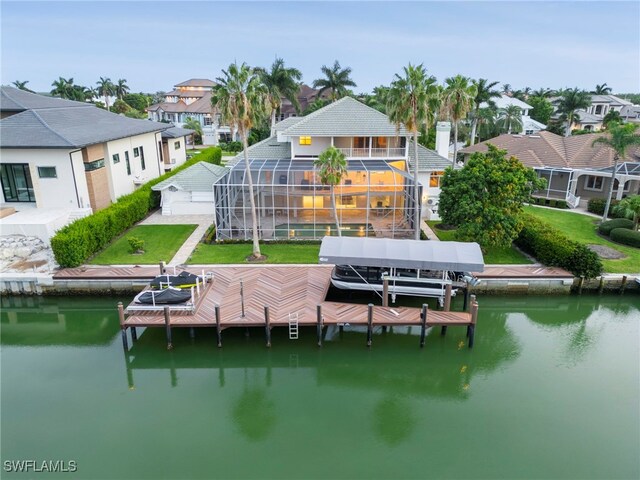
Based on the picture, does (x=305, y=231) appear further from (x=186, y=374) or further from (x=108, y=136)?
(x=108, y=136)

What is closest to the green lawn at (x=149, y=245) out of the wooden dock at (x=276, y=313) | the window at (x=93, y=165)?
the window at (x=93, y=165)

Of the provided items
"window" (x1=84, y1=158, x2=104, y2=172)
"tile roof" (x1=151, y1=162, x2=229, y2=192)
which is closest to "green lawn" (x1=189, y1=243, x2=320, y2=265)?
"tile roof" (x1=151, y1=162, x2=229, y2=192)

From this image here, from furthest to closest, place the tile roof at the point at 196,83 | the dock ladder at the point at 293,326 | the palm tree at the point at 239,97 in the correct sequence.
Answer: the tile roof at the point at 196,83 < the palm tree at the point at 239,97 < the dock ladder at the point at 293,326

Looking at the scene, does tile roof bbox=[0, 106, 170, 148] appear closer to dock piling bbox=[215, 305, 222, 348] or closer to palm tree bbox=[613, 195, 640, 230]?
dock piling bbox=[215, 305, 222, 348]

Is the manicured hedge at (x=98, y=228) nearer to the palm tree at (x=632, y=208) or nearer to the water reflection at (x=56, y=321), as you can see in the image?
the water reflection at (x=56, y=321)

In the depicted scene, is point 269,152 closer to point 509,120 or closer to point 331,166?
point 331,166

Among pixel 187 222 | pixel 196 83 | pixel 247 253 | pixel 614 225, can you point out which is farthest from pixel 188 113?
pixel 614 225
